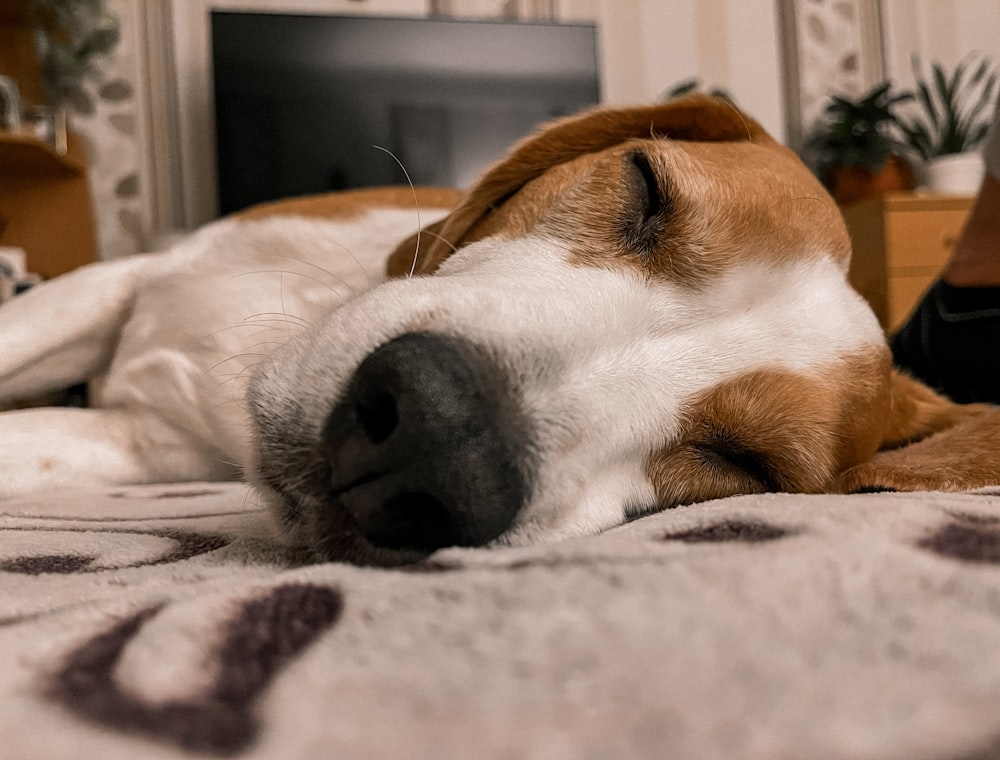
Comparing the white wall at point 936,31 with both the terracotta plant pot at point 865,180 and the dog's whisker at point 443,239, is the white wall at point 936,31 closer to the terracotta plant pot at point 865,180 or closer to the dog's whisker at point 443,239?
the terracotta plant pot at point 865,180

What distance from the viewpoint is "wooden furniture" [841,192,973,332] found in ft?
14.3

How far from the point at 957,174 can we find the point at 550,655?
5309mm

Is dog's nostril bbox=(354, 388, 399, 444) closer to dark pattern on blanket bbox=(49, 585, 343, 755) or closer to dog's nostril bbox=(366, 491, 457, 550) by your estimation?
dog's nostril bbox=(366, 491, 457, 550)

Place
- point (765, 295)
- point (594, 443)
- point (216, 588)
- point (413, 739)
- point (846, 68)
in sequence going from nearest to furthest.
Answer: point (413, 739) < point (216, 588) < point (594, 443) < point (765, 295) < point (846, 68)

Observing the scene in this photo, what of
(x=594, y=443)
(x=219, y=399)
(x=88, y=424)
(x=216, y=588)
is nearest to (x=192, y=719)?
(x=216, y=588)

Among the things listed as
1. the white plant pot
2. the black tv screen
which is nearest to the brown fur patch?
the black tv screen

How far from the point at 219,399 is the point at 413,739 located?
1.21m

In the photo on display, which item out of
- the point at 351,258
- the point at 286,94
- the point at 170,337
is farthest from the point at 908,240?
the point at 170,337

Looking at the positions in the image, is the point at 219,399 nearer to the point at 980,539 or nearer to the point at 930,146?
the point at 980,539

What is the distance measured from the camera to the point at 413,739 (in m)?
0.38

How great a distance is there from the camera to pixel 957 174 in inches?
188

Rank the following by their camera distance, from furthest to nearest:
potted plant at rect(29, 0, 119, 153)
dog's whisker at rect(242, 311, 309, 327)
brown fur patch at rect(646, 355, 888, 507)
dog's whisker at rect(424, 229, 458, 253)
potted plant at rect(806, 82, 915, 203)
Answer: potted plant at rect(806, 82, 915, 203) → potted plant at rect(29, 0, 119, 153) → dog's whisker at rect(242, 311, 309, 327) → dog's whisker at rect(424, 229, 458, 253) → brown fur patch at rect(646, 355, 888, 507)

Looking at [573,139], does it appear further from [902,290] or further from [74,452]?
[902,290]

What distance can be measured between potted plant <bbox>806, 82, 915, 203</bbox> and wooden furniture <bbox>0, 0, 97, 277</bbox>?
4212 mm
